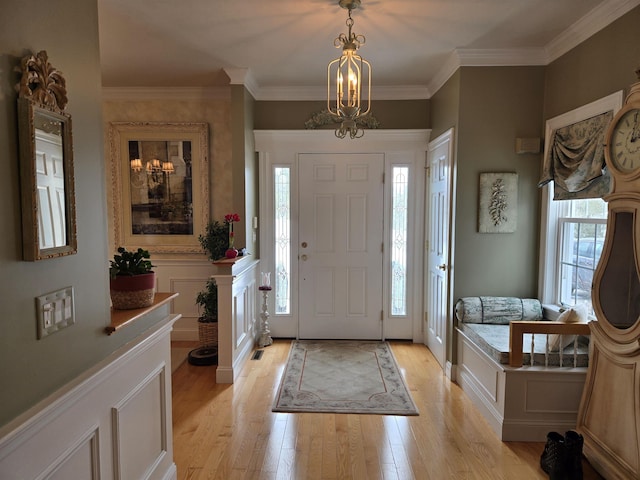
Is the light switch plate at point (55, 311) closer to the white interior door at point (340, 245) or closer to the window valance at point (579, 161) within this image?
the window valance at point (579, 161)

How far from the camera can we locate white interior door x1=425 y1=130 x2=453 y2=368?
3.47 meters

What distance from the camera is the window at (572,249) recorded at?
275 cm

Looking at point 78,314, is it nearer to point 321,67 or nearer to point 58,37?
point 58,37

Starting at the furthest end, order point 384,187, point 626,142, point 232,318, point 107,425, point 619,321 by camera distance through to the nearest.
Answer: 1. point 384,187
2. point 232,318
3. point 619,321
4. point 626,142
5. point 107,425

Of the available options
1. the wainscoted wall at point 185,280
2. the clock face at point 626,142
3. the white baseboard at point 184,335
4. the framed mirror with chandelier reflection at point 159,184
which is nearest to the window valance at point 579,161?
the clock face at point 626,142

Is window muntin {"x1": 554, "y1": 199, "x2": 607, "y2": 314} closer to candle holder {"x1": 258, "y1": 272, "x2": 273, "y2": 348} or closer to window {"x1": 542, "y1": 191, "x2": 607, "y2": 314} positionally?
window {"x1": 542, "y1": 191, "x2": 607, "y2": 314}

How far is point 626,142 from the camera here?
1948 mm

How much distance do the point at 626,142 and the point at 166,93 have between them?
12.9ft

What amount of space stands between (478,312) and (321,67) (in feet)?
8.18

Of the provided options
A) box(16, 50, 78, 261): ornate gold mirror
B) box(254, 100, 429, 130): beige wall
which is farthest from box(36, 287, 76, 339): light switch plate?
box(254, 100, 429, 130): beige wall

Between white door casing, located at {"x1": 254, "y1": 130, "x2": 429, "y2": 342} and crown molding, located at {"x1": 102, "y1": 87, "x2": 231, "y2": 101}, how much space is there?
57 centimetres

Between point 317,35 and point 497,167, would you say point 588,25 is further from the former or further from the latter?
point 317,35

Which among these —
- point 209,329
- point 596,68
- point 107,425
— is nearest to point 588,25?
point 596,68

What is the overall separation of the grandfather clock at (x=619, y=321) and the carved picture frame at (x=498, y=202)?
1.11 metres
